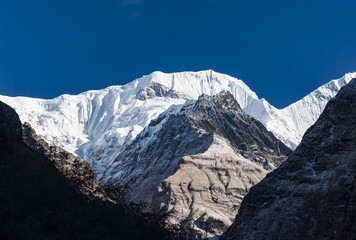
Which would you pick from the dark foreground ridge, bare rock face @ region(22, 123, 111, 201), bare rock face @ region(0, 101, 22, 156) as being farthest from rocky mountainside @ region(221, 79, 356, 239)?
bare rock face @ region(0, 101, 22, 156)

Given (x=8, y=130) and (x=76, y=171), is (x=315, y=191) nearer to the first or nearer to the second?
(x=76, y=171)

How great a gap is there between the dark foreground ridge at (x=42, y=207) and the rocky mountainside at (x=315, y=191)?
111 ft

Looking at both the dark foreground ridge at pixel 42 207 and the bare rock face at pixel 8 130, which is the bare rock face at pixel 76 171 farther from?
the bare rock face at pixel 8 130

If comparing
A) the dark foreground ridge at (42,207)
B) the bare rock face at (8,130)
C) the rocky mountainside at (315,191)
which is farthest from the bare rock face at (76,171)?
the rocky mountainside at (315,191)

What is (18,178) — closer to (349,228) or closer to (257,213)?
(349,228)

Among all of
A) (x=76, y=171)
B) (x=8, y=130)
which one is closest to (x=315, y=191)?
(x=76, y=171)

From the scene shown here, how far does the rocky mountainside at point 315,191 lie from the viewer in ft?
297

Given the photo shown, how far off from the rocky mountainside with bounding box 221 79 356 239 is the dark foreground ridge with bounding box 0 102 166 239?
1327 inches

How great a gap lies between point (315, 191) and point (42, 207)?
177 ft

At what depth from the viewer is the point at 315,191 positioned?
320ft

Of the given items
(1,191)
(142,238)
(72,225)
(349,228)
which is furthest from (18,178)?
(349,228)

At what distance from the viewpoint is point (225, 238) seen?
108 m

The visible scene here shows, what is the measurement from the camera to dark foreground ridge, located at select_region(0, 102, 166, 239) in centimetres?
5225

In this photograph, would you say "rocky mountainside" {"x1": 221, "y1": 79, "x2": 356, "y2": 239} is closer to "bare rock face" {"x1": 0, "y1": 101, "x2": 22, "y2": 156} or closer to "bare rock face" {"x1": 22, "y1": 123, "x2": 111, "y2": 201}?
"bare rock face" {"x1": 22, "y1": 123, "x2": 111, "y2": 201}
